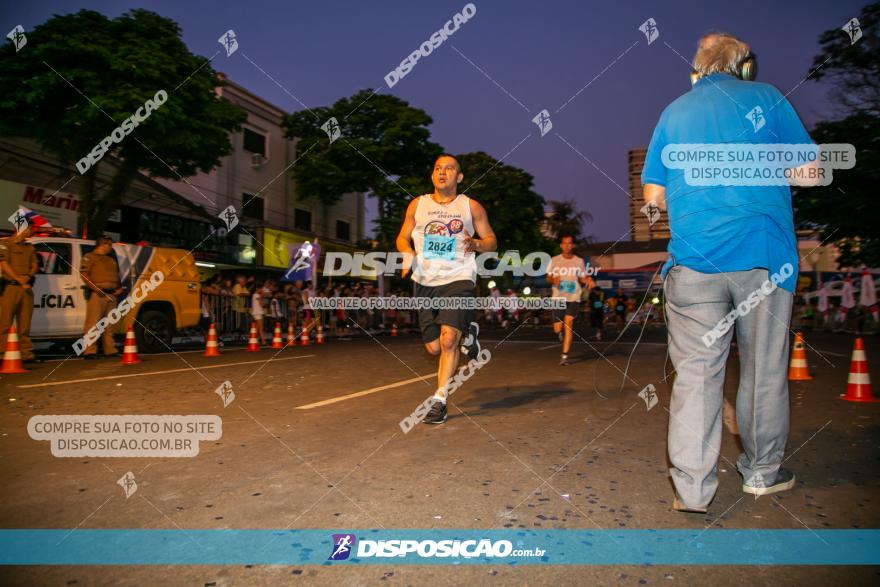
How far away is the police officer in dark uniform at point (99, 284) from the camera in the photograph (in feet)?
33.3

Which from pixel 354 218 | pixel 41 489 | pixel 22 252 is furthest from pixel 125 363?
pixel 354 218

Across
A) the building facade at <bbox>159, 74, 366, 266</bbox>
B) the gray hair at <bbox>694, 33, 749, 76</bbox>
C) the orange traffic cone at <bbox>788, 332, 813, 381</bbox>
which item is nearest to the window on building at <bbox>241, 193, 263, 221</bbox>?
the building facade at <bbox>159, 74, 366, 266</bbox>

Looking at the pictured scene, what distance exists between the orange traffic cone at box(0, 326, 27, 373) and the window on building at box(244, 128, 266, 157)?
916 inches

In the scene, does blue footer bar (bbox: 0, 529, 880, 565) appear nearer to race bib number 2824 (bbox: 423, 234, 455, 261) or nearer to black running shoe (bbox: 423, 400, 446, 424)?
black running shoe (bbox: 423, 400, 446, 424)

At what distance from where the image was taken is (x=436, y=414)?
4.54 metres

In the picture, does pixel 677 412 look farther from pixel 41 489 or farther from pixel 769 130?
pixel 41 489

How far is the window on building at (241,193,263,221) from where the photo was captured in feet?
95.8

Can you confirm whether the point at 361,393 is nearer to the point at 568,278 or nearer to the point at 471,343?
the point at 471,343

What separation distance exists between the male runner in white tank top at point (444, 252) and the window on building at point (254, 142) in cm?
2712

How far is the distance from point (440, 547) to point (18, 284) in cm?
954

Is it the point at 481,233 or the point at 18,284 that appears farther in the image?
the point at 18,284

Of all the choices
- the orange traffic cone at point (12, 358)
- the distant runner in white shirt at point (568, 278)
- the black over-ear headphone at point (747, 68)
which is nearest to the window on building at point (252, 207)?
the orange traffic cone at point (12, 358)

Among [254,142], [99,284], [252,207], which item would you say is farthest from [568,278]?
[254,142]

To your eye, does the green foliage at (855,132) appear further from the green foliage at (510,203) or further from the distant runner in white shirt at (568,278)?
the green foliage at (510,203)
